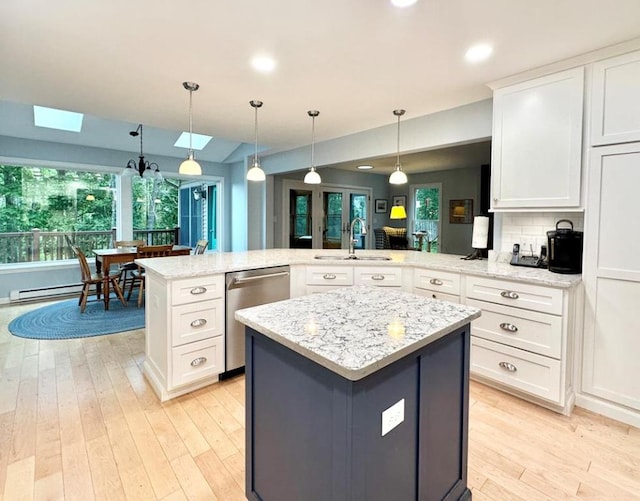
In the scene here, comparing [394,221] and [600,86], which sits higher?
[600,86]

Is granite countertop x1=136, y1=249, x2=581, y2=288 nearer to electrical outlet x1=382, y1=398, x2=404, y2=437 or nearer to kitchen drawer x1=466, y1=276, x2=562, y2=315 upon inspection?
kitchen drawer x1=466, y1=276, x2=562, y2=315

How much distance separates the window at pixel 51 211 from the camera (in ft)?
16.8

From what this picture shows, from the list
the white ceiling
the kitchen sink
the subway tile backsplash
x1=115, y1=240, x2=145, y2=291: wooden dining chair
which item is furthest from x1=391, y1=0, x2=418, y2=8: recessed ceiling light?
x1=115, y1=240, x2=145, y2=291: wooden dining chair

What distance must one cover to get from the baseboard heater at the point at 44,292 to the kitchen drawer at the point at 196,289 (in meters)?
4.23

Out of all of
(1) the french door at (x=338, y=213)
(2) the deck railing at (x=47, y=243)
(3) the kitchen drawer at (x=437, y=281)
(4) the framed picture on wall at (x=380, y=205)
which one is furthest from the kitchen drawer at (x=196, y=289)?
(4) the framed picture on wall at (x=380, y=205)

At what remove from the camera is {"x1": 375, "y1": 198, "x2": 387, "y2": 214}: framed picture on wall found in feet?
27.6

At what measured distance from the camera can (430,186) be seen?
7859 mm

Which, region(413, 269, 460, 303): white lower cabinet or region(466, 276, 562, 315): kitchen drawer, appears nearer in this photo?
region(466, 276, 562, 315): kitchen drawer

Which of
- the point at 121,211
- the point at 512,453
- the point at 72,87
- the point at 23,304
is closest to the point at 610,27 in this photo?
the point at 512,453

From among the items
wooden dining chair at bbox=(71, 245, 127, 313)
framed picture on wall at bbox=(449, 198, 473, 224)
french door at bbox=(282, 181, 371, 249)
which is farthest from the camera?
framed picture on wall at bbox=(449, 198, 473, 224)

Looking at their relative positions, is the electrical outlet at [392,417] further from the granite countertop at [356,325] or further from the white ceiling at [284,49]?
the white ceiling at [284,49]

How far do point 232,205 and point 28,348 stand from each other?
4231 millimetres

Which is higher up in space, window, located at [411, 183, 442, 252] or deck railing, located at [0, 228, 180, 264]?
window, located at [411, 183, 442, 252]

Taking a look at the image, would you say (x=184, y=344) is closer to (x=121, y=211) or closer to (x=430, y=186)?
(x=121, y=211)
